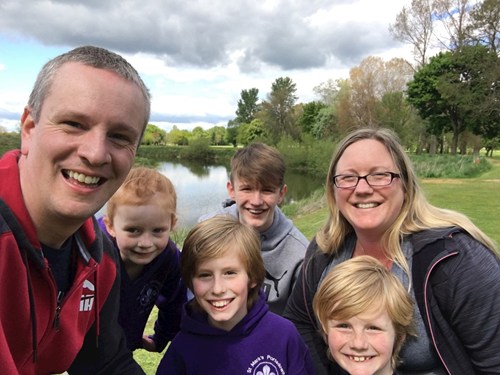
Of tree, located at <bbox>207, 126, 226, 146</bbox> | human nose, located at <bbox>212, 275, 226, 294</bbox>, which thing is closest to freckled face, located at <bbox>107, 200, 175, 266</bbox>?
human nose, located at <bbox>212, 275, 226, 294</bbox>

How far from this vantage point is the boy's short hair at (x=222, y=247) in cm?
212

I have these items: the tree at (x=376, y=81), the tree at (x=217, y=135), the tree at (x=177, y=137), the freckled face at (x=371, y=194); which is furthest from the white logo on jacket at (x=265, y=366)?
the tree at (x=177, y=137)

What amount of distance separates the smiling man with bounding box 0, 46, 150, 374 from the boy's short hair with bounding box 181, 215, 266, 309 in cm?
57

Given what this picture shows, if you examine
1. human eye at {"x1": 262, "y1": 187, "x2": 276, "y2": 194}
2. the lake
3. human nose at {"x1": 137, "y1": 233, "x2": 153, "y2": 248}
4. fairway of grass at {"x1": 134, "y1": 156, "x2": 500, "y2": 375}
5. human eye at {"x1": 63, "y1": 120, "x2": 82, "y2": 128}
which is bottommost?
the lake

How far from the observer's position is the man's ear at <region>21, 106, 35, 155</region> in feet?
5.15

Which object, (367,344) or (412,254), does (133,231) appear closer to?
(367,344)

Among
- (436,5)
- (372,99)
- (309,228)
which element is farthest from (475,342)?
(372,99)

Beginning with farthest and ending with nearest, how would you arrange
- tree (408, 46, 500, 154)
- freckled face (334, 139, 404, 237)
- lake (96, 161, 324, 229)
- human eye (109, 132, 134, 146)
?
tree (408, 46, 500, 154), lake (96, 161, 324, 229), freckled face (334, 139, 404, 237), human eye (109, 132, 134, 146)

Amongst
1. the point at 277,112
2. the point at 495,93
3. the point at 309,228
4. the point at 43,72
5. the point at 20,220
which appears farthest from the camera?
the point at 277,112

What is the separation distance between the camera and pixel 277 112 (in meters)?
64.2

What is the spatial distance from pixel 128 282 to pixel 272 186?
129 centimetres

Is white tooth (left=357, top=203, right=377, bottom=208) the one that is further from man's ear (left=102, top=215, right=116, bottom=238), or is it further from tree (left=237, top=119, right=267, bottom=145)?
tree (left=237, top=119, right=267, bottom=145)

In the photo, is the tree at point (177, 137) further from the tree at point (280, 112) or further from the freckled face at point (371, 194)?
the freckled face at point (371, 194)

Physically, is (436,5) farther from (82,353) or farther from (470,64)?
(82,353)
